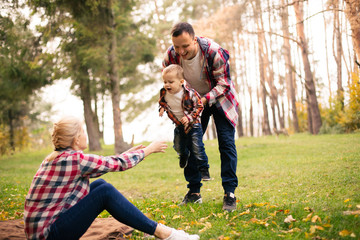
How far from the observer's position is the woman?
255 cm

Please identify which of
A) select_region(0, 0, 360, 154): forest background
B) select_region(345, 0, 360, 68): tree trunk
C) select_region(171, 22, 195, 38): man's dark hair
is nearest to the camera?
select_region(171, 22, 195, 38): man's dark hair

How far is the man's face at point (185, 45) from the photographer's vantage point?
11.5 ft

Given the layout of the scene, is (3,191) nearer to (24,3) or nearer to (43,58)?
(24,3)

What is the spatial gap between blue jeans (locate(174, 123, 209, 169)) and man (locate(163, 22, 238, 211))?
296 millimetres

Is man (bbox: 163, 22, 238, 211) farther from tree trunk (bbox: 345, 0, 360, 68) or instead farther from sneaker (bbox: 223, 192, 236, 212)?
tree trunk (bbox: 345, 0, 360, 68)

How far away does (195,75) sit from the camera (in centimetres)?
394

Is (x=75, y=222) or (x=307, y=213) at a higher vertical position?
(x=75, y=222)

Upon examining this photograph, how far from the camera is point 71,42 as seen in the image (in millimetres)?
15102

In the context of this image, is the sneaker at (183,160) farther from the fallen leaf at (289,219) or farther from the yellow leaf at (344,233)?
the yellow leaf at (344,233)

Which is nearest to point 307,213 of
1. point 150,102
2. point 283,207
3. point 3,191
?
point 283,207

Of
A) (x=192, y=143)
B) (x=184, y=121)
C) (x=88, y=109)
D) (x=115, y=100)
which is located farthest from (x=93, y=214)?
(x=88, y=109)

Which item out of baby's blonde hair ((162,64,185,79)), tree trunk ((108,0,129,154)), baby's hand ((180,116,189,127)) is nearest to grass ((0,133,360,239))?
baby's hand ((180,116,189,127))

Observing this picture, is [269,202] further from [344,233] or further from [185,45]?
[185,45]

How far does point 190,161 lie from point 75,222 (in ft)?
6.24
